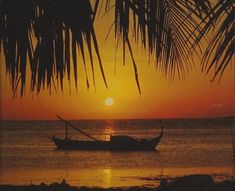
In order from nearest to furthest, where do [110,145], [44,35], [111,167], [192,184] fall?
[44,35], [192,184], [111,167], [110,145]

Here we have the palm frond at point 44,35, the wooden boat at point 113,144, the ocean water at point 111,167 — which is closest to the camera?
the palm frond at point 44,35

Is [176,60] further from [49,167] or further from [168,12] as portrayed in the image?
[49,167]

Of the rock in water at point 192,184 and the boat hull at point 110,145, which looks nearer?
the rock in water at point 192,184

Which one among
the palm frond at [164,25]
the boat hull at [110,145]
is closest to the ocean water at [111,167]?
the boat hull at [110,145]

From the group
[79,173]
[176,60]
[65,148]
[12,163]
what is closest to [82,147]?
[65,148]

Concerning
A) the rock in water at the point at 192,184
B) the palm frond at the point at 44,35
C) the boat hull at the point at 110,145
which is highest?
the boat hull at the point at 110,145

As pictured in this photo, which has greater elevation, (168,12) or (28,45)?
(168,12)

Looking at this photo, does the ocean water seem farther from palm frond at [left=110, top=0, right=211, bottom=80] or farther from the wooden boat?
palm frond at [left=110, top=0, right=211, bottom=80]

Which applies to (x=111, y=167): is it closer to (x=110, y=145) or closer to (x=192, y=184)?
(x=110, y=145)

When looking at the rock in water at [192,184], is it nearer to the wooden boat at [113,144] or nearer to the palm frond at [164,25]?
the palm frond at [164,25]

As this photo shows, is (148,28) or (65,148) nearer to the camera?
(148,28)

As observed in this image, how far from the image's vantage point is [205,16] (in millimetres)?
1414

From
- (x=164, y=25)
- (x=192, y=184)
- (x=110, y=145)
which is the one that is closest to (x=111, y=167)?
(x=110, y=145)

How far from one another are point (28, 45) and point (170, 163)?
29.0 metres
